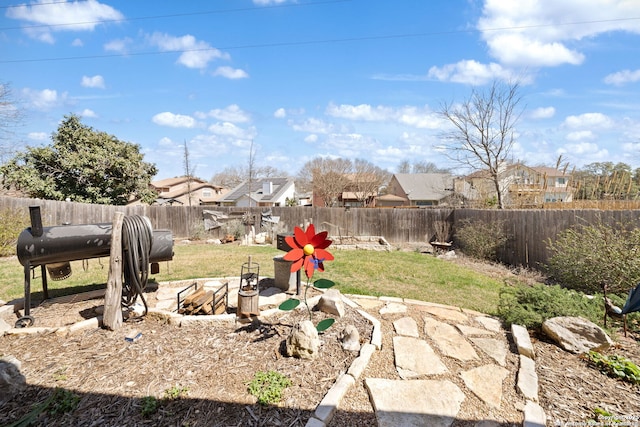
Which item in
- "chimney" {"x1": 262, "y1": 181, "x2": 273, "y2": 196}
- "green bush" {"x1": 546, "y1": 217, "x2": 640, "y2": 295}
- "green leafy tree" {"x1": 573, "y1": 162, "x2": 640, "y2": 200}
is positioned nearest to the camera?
"green bush" {"x1": 546, "y1": 217, "x2": 640, "y2": 295}

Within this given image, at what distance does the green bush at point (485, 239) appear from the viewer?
8.33 meters

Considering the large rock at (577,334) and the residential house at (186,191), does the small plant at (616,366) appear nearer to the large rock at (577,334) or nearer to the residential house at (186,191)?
the large rock at (577,334)

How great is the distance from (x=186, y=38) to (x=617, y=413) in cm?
1267

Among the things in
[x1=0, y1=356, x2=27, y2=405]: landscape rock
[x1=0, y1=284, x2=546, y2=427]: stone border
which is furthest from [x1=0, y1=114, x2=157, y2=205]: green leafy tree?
[x1=0, y1=356, x2=27, y2=405]: landscape rock

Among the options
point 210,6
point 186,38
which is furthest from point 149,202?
point 210,6

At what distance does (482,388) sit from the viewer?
2.29m

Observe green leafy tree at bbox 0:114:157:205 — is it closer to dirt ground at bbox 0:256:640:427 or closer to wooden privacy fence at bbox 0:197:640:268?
wooden privacy fence at bbox 0:197:640:268

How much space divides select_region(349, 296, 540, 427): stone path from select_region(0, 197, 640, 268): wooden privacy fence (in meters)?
4.99

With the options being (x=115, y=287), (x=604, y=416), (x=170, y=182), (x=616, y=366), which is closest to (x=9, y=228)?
(x=115, y=287)

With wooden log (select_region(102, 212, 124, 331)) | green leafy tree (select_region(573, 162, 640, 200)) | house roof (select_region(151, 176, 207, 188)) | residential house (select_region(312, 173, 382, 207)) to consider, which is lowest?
wooden log (select_region(102, 212, 124, 331))

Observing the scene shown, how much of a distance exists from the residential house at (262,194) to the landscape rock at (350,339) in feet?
84.8

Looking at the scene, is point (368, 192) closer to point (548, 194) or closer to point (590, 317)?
point (548, 194)

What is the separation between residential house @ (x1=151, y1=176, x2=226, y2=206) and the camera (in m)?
31.6

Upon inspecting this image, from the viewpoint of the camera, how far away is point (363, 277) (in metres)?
5.74
